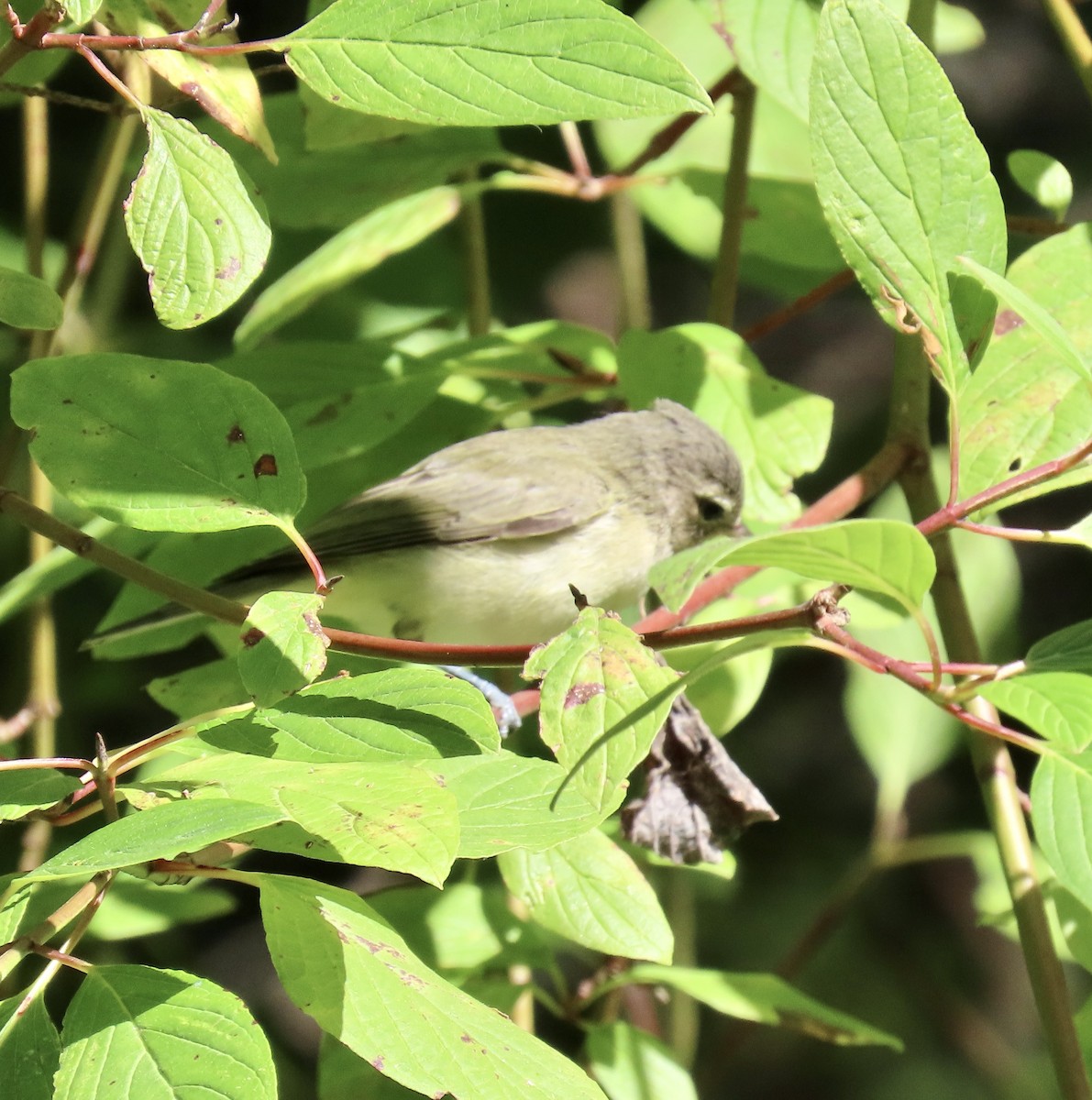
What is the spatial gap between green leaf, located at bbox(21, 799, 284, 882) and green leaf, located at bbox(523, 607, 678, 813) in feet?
0.83

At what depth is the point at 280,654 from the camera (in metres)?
1.26

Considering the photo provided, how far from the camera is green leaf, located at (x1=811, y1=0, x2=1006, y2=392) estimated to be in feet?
4.59

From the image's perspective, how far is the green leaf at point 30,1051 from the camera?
1.15 metres

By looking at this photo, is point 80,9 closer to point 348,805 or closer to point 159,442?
point 159,442

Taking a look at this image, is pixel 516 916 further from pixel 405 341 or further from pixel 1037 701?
pixel 405 341

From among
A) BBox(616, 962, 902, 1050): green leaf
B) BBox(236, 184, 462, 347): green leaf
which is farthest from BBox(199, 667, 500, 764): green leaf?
BBox(236, 184, 462, 347): green leaf

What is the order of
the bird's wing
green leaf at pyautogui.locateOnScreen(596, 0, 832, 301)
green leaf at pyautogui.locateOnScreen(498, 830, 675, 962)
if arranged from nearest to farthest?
1. green leaf at pyautogui.locateOnScreen(498, 830, 675, 962)
2. green leaf at pyautogui.locateOnScreen(596, 0, 832, 301)
3. the bird's wing

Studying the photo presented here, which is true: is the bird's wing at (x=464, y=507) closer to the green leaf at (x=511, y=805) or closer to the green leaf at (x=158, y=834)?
the green leaf at (x=511, y=805)

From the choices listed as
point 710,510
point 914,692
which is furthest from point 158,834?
point 914,692

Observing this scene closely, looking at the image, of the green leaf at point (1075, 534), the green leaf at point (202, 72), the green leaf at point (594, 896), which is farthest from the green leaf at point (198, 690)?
the green leaf at point (1075, 534)

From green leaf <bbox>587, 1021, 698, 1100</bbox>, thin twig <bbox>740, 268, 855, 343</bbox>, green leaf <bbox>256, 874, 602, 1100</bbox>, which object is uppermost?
thin twig <bbox>740, 268, 855, 343</bbox>

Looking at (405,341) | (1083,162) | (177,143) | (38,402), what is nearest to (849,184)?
(177,143)

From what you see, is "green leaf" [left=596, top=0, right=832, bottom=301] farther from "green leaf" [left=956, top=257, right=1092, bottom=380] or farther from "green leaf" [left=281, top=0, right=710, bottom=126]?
"green leaf" [left=956, top=257, right=1092, bottom=380]

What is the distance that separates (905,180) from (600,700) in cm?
71
